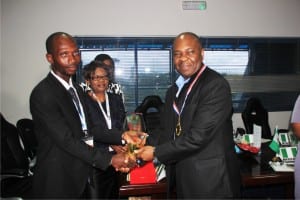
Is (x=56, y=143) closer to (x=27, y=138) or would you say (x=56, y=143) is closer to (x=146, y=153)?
(x=146, y=153)

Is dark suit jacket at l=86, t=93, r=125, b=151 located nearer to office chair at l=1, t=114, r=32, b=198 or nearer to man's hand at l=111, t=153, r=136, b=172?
man's hand at l=111, t=153, r=136, b=172

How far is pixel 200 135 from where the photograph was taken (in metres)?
1.53

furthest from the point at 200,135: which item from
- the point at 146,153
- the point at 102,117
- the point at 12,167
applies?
the point at 12,167

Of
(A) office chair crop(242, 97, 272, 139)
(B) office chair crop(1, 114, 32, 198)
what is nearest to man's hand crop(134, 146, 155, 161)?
(B) office chair crop(1, 114, 32, 198)

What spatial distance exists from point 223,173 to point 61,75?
3.73 ft

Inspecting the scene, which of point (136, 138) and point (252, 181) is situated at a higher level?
point (136, 138)

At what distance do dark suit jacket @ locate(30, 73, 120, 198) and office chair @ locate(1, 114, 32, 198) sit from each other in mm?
968

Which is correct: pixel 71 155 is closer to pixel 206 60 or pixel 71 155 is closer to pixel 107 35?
pixel 107 35

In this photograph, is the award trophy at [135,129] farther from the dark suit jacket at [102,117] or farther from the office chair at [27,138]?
the office chair at [27,138]

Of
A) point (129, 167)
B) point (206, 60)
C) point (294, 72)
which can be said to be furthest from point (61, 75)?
point (294, 72)

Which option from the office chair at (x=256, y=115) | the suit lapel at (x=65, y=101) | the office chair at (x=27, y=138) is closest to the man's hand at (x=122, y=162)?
the suit lapel at (x=65, y=101)

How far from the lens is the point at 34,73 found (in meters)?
3.94

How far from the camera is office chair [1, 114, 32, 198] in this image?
233cm

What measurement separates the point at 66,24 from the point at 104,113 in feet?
7.09
